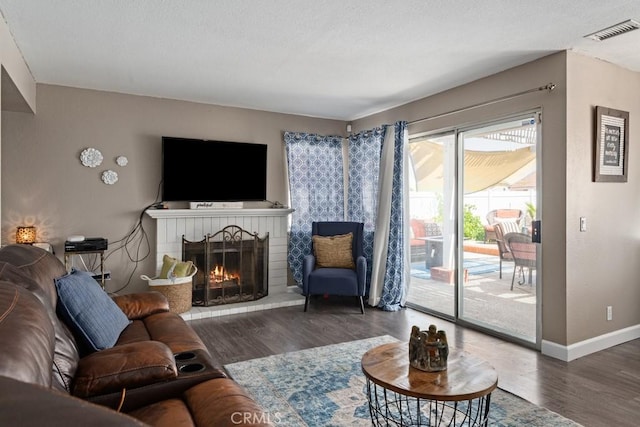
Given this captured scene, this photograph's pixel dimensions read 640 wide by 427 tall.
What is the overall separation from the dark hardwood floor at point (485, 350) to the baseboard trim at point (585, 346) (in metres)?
0.05

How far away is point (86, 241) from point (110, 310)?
2059 mm

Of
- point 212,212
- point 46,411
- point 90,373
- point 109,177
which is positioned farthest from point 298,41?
point 46,411

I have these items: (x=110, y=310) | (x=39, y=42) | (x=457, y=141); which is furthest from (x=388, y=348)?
(x=39, y=42)

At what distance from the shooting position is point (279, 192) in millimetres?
5500

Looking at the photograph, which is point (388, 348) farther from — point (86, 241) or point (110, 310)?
point (86, 241)

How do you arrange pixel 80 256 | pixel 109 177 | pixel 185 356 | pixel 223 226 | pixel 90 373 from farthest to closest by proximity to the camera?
1. pixel 223 226
2. pixel 109 177
3. pixel 80 256
4. pixel 185 356
5. pixel 90 373

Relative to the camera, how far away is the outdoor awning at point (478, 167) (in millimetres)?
3758

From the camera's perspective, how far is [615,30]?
2904 millimetres

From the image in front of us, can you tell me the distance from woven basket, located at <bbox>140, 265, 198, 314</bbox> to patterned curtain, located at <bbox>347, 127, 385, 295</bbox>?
2207 mm

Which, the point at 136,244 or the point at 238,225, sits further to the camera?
the point at 238,225

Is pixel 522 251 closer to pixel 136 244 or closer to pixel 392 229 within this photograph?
pixel 392 229

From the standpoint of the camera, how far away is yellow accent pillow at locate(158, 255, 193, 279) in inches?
176

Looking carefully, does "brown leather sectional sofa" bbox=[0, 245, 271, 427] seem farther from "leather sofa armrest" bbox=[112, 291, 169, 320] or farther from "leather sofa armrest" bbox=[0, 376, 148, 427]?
"leather sofa armrest" bbox=[112, 291, 169, 320]

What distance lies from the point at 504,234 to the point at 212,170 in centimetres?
329
